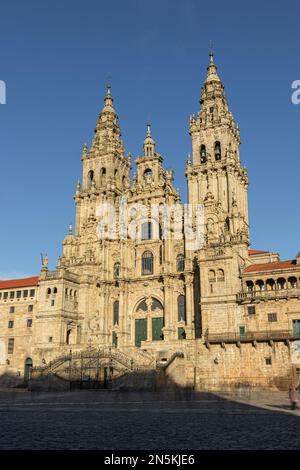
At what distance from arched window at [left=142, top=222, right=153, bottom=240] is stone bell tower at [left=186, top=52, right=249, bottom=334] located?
7249 millimetres

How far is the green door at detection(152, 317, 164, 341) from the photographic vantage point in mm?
63000

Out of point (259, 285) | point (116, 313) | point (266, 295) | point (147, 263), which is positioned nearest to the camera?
point (266, 295)

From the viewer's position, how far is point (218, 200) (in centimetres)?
6475

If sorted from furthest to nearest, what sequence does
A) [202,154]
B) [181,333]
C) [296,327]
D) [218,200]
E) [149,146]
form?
[149,146], [202,154], [218,200], [181,333], [296,327]

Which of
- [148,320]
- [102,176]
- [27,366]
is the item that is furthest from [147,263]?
[27,366]

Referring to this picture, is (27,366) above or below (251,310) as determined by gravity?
below

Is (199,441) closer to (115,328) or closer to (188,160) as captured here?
(115,328)

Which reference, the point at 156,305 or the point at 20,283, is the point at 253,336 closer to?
the point at 156,305

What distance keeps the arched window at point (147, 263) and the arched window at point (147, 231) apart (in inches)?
90.6

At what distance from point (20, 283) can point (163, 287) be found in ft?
71.1

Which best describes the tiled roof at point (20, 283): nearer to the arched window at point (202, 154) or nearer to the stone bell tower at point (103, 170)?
the stone bell tower at point (103, 170)

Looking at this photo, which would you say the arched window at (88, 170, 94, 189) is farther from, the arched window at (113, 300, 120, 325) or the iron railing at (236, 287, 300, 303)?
the iron railing at (236, 287, 300, 303)
